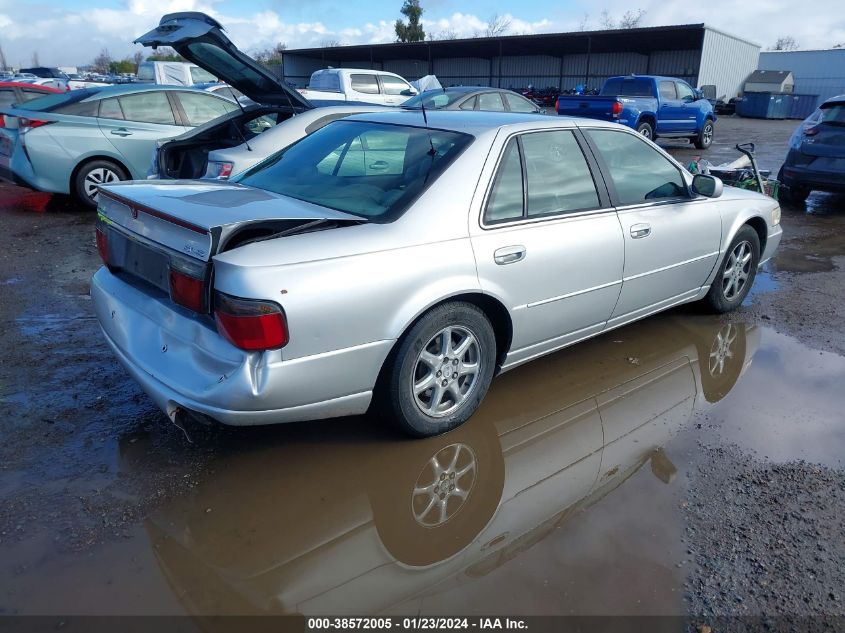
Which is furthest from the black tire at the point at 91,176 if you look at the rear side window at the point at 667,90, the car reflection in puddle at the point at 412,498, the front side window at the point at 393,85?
the rear side window at the point at 667,90

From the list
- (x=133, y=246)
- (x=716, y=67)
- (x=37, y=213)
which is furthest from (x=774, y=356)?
(x=716, y=67)

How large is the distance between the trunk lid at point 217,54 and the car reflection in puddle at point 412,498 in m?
3.90

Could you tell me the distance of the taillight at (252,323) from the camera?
255 cm

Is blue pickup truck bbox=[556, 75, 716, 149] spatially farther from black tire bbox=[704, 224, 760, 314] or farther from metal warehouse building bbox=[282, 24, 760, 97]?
metal warehouse building bbox=[282, 24, 760, 97]

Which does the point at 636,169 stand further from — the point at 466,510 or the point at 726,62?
the point at 726,62

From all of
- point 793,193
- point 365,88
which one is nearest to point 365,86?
point 365,88

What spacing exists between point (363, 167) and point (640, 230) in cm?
172

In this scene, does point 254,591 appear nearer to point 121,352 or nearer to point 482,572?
point 482,572

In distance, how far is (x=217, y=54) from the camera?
6.09 m

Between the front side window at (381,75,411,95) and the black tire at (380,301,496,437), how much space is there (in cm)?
1373

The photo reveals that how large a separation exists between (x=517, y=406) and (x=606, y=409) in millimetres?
503

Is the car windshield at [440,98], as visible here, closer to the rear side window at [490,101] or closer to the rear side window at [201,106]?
the rear side window at [490,101]

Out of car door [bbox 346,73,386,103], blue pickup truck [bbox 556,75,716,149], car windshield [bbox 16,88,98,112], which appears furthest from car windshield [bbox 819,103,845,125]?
car windshield [bbox 16,88,98,112]

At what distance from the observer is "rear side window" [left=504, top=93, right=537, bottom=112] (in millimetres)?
12722
